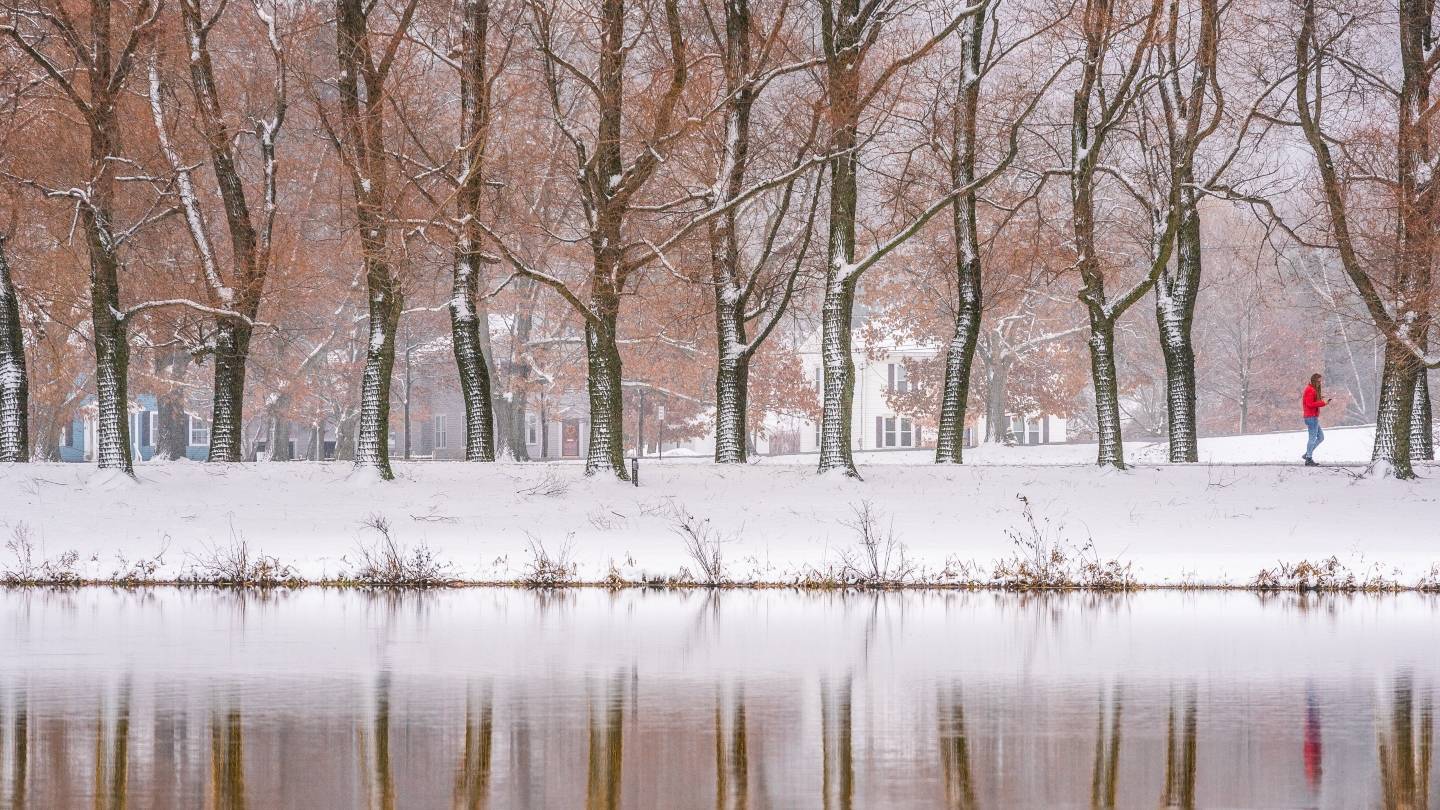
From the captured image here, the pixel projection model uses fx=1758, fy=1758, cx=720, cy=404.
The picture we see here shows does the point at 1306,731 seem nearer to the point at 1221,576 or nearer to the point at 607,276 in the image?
the point at 1221,576

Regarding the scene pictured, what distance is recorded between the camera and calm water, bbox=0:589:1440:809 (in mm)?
10656

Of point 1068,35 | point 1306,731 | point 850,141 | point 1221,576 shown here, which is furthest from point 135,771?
point 1068,35

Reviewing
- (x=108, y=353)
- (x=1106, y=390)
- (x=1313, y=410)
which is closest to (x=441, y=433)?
(x=108, y=353)

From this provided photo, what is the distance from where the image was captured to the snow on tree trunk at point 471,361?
37594 mm

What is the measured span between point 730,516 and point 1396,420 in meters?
14.0

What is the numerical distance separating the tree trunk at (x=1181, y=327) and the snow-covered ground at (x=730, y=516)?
9.04 ft

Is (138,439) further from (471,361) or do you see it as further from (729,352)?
(729,352)

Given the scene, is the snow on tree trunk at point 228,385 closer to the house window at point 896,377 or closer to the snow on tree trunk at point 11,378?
the snow on tree trunk at point 11,378

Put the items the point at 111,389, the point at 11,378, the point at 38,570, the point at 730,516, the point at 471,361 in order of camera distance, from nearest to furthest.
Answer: the point at 38,570 < the point at 730,516 < the point at 111,389 < the point at 11,378 < the point at 471,361

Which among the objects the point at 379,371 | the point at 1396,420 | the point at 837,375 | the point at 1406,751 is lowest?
the point at 1406,751

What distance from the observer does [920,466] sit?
1485 inches

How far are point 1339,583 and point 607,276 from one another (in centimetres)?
1416

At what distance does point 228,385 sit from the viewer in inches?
1476

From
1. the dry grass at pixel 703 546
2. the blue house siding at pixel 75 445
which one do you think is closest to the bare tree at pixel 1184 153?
the dry grass at pixel 703 546
